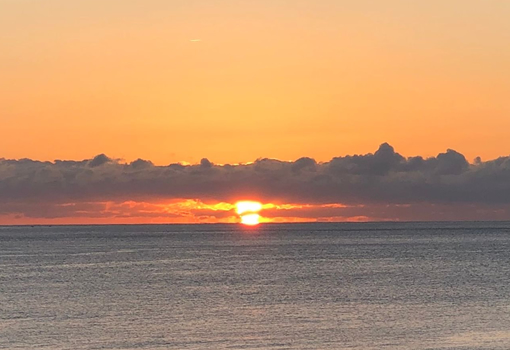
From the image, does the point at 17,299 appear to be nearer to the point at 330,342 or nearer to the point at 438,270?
the point at 330,342

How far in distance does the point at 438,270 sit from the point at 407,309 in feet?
143

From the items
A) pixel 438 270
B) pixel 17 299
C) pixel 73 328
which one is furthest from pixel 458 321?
pixel 438 270

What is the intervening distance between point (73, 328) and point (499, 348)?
26950mm

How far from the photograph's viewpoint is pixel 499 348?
4478 cm

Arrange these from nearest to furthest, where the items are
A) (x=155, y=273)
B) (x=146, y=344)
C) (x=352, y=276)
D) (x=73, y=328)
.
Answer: (x=146, y=344) < (x=73, y=328) < (x=352, y=276) < (x=155, y=273)

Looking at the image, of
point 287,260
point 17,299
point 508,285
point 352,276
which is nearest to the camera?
point 17,299

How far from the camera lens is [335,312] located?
6100 cm

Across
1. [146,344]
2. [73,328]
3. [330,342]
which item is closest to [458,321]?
[330,342]

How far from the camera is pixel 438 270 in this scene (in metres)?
105

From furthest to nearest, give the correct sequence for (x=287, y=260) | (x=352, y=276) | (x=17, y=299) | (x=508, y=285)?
(x=287, y=260) < (x=352, y=276) < (x=508, y=285) < (x=17, y=299)

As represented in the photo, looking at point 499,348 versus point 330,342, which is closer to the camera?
point 499,348

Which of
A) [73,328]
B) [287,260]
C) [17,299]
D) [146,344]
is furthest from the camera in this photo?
[287,260]

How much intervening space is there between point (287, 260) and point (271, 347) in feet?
283

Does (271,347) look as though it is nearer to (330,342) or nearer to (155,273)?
(330,342)
